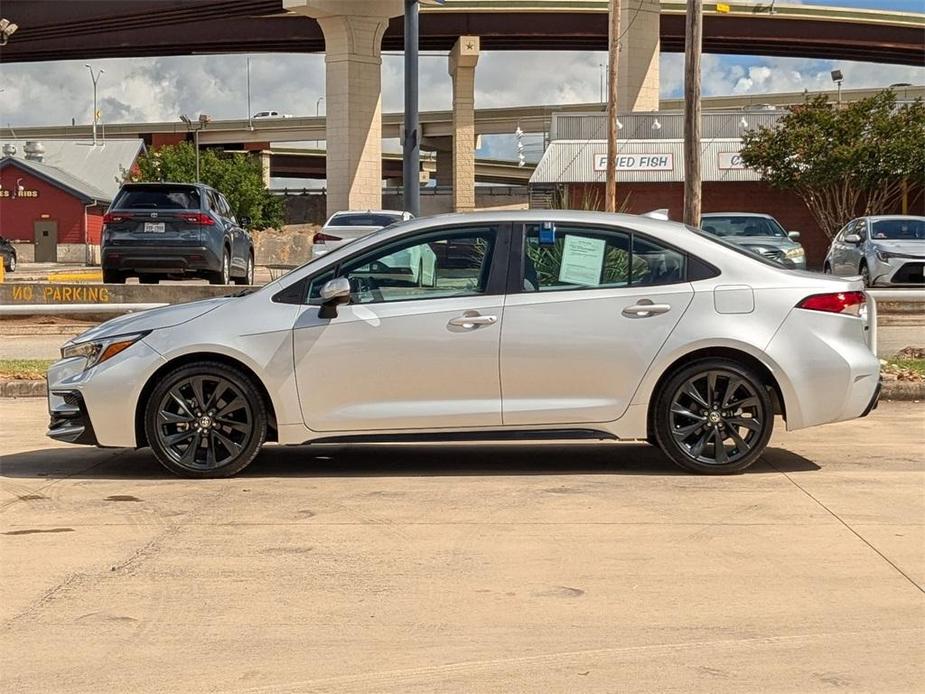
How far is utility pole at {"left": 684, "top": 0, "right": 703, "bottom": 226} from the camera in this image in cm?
2047

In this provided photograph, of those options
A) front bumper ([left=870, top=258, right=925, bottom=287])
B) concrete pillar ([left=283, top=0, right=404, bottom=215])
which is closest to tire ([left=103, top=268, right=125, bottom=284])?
front bumper ([left=870, top=258, right=925, bottom=287])

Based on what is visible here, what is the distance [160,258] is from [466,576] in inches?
569

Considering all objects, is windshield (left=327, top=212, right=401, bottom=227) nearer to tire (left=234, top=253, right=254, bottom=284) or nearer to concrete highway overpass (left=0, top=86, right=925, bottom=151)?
tire (left=234, top=253, right=254, bottom=284)

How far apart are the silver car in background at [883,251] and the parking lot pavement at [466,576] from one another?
14.8m

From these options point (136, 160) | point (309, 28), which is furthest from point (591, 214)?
point (136, 160)

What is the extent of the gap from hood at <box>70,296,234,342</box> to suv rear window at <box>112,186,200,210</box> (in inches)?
445

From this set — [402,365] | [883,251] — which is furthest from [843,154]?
[402,365]

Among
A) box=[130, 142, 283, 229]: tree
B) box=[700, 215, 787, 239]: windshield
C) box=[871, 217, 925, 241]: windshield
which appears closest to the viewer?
box=[871, 217, 925, 241]: windshield

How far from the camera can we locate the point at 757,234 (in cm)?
2514

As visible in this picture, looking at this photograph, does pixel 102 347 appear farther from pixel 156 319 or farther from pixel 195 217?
pixel 195 217

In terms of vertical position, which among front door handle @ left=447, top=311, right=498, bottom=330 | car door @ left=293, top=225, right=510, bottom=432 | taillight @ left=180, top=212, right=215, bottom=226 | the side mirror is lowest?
car door @ left=293, top=225, right=510, bottom=432

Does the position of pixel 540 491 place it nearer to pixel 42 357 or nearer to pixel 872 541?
pixel 872 541

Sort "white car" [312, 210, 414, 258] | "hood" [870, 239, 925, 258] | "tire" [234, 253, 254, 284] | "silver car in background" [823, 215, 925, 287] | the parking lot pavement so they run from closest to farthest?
the parking lot pavement < "tire" [234, 253, 254, 284] < "silver car in background" [823, 215, 925, 287] < "hood" [870, 239, 925, 258] < "white car" [312, 210, 414, 258]

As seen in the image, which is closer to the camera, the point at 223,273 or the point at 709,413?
the point at 709,413
